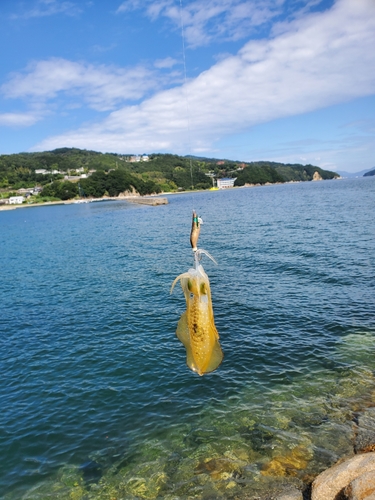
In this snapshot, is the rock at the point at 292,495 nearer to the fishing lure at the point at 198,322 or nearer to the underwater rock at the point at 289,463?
the underwater rock at the point at 289,463

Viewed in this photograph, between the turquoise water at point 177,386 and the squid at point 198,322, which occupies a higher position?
the squid at point 198,322

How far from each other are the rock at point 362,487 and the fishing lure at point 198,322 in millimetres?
3503

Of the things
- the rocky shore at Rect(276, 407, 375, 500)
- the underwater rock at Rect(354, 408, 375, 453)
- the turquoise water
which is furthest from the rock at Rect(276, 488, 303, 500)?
the underwater rock at Rect(354, 408, 375, 453)

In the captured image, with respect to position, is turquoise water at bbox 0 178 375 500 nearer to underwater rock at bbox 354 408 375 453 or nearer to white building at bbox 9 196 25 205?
underwater rock at bbox 354 408 375 453

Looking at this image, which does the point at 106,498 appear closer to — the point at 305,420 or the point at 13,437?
the point at 13,437

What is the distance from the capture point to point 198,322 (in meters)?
7.61

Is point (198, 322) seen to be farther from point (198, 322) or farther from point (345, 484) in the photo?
point (345, 484)

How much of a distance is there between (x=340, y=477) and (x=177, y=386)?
6964 mm

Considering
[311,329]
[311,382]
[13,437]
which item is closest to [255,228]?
[311,329]

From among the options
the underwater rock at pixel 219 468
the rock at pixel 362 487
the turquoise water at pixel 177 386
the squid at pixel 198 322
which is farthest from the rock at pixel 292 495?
the squid at pixel 198 322

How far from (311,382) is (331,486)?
5661mm

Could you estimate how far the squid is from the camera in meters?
7.25

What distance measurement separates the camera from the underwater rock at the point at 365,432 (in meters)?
9.37

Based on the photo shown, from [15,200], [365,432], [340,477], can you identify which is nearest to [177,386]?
[365,432]
